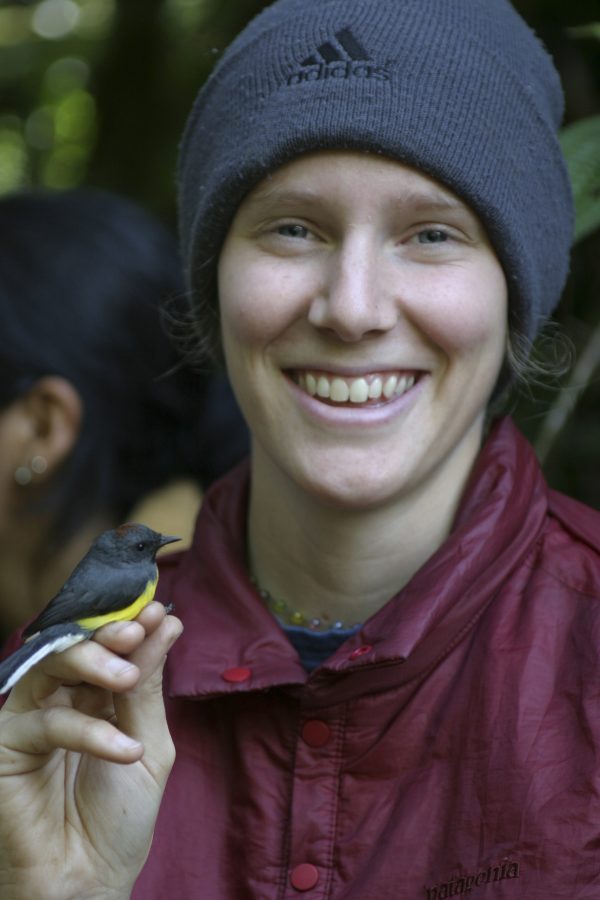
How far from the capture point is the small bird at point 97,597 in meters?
2.01

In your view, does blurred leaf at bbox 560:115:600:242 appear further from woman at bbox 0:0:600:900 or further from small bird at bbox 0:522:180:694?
small bird at bbox 0:522:180:694

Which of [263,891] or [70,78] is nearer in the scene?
[263,891]

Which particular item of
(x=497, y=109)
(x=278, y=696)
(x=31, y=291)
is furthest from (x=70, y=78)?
(x=278, y=696)

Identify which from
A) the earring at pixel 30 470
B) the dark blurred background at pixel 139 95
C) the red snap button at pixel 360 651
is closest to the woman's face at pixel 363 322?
the red snap button at pixel 360 651

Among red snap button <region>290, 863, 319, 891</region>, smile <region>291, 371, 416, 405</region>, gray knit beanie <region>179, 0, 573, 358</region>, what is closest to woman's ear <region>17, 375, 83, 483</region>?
gray knit beanie <region>179, 0, 573, 358</region>

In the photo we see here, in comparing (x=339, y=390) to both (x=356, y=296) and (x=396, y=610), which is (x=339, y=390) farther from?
(x=396, y=610)

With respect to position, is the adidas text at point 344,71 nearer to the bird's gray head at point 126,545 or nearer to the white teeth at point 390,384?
the white teeth at point 390,384

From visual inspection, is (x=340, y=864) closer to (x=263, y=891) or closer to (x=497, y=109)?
(x=263, y=891)

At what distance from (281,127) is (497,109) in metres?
0.44

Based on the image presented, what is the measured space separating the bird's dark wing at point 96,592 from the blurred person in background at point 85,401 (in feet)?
5.91

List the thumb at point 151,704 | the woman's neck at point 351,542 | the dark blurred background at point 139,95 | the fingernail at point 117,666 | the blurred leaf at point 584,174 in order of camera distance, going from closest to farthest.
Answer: the fingernail at point 117,666, the thumb at point 151,704, the woman's neck at point 351,542, the blurred leaf at point 584,174, the dark blurred background at point 139,95

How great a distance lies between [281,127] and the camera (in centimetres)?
243

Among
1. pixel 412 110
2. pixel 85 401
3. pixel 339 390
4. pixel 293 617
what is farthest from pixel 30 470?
pixel 412 110

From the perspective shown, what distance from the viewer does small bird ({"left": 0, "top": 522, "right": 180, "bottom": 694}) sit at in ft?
6.60
